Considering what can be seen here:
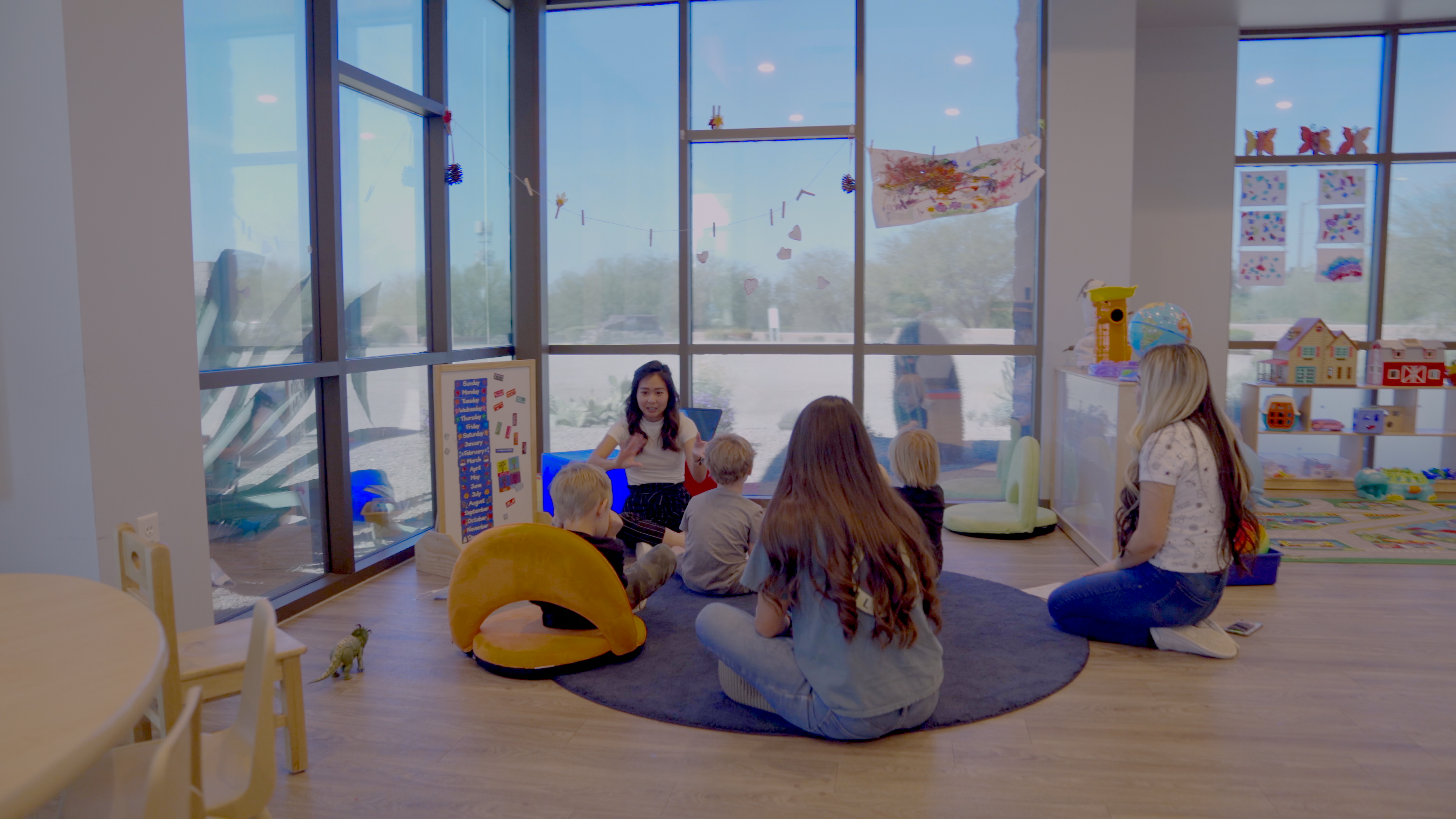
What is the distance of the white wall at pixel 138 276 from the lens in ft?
8.10

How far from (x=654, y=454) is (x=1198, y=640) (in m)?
2.44

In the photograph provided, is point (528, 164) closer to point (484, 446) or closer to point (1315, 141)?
point (484, 446)

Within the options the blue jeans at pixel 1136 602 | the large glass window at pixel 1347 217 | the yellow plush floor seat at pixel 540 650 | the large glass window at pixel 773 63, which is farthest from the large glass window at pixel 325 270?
the large glass window at pixel 1347 217

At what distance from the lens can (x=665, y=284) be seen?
589cm

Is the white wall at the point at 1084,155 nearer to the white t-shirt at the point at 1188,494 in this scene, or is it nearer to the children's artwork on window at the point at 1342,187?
the children's artwork on window at the point at 1342,187

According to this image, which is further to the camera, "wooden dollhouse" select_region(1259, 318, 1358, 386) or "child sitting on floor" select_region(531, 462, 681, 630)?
"wooden dollhouse" select_region(1259, 318, 1358, 386)

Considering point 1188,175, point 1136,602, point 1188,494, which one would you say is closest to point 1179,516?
point 1188,494

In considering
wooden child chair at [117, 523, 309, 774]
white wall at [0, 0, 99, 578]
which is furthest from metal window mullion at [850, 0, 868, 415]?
white wall at [0, 0, 99, 578]

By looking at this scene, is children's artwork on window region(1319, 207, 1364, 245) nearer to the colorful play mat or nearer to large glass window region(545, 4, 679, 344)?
the colorful play mat

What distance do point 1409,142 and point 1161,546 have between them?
197 inches

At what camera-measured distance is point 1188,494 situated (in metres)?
3.09

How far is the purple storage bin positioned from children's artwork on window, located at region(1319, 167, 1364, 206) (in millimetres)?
3569

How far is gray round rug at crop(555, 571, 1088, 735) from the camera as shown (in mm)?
2684

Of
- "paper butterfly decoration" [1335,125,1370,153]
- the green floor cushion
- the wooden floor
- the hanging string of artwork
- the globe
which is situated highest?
"paper butterfly decoration" [1335,125,1370,153]
